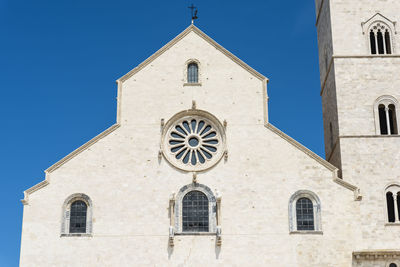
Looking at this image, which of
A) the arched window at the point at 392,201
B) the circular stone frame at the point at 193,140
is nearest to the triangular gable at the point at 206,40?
the circular stone frame at the point at 193,140

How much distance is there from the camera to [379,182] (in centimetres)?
3381

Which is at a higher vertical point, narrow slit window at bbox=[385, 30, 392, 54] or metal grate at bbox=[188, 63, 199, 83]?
narrow slit window at bbox=[385, 30, 392, 54]

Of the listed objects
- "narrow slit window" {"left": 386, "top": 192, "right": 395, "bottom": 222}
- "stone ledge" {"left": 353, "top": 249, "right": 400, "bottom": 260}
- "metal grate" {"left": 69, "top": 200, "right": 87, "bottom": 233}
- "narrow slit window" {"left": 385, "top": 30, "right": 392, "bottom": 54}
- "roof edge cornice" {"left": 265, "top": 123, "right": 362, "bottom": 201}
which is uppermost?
"narrow slit window" {"left": 385, "top": 30, "right": 392, "bottom": 54}

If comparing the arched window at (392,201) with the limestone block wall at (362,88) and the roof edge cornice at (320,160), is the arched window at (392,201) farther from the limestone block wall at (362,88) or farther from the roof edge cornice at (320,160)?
the limestone block wall at (362,88)

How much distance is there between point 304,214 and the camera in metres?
32.0

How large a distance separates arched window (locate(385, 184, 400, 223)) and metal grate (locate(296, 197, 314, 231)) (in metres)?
3.88

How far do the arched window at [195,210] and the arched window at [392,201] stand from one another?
Result: 26.3 ft

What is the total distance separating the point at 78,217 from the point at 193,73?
8532 mm

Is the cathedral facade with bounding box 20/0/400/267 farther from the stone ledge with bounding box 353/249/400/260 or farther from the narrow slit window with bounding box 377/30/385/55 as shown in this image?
the narrow slit window with bounding box 377/30/385/55

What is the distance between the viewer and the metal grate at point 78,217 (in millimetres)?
31859

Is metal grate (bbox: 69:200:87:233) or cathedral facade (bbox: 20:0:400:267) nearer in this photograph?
cathedral facade (bbox: 20:0:400:267)

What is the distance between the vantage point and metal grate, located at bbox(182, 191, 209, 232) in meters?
31.9

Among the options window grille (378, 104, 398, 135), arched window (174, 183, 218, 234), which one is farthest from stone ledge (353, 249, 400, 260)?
window grille (378, 104, 398, 135)

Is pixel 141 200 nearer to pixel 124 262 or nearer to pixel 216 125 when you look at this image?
pixel 124 262
